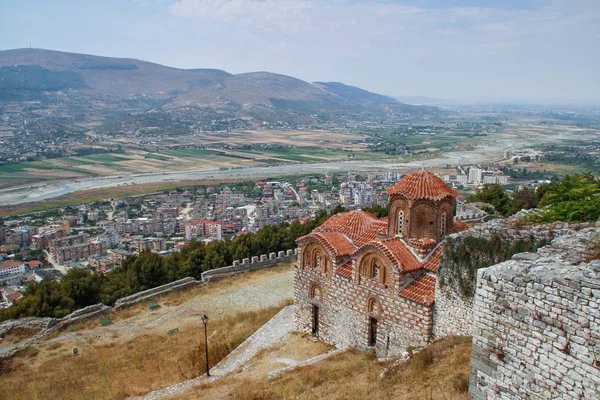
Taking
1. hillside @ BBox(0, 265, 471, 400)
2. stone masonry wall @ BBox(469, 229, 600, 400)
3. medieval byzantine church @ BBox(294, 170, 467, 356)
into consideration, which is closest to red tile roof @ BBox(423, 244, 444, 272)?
medieval byzantine church @ BBox(294, 170, 467, 356)

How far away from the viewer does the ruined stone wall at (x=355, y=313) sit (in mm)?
10750

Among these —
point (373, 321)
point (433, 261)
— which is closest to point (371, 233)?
point (433, 261)

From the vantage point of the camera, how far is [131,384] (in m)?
12.1

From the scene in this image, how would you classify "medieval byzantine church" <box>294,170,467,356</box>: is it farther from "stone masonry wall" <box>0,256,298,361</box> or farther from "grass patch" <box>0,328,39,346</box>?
"grass patch" <box>0,328,39,346</box>

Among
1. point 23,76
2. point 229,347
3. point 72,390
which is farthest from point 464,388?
point 23,76

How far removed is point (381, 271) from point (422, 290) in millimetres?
1075

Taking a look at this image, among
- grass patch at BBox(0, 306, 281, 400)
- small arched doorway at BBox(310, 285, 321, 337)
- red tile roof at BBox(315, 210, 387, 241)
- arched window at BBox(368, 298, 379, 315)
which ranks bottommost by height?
grass patch at BBox(0, 306, 281, 400)

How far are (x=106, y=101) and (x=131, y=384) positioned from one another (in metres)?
198

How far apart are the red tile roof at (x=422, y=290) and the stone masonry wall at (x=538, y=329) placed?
453 cm

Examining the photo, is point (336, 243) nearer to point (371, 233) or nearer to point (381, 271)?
point (371, 233)

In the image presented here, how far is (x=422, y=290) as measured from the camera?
10.7 metres

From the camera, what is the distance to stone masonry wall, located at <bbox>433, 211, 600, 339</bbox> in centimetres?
821

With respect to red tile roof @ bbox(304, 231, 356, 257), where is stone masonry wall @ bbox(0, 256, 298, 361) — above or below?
below

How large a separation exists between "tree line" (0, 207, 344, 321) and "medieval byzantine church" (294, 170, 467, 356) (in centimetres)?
907
